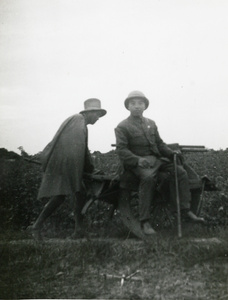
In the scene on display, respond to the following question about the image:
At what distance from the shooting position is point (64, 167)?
18.0ft

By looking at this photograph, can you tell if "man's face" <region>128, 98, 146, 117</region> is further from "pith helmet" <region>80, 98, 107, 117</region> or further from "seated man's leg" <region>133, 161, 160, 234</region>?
"seated man's leg" <region>133, 161, 160, 234</region>

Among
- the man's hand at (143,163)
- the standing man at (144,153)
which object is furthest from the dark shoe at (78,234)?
the man's hand at (143,163)

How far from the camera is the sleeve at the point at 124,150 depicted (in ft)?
16.8

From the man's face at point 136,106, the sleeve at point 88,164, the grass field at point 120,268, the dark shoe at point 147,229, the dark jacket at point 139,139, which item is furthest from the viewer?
the sleeve at point 88,164

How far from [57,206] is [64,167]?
53 cm

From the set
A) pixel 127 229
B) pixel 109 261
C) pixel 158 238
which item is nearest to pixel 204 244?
pixel 158 238

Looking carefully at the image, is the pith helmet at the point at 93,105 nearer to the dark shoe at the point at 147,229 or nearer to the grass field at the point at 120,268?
the dark shoe at the point at 147,229

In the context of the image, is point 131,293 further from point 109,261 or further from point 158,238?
point 158,238

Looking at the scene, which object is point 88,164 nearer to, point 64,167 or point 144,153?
point 64,167

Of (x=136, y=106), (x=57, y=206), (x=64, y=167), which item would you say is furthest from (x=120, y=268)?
(x=136, y=106)

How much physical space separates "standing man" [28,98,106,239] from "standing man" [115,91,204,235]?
0.54 meters

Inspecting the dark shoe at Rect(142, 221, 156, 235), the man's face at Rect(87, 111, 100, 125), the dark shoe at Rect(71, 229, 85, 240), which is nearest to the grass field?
the dark shoe at Rect(142, 221, 156, 235)

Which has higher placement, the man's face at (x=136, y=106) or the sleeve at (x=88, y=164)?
the man's face at (x=136, y=106)

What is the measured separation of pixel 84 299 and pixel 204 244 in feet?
4.67
